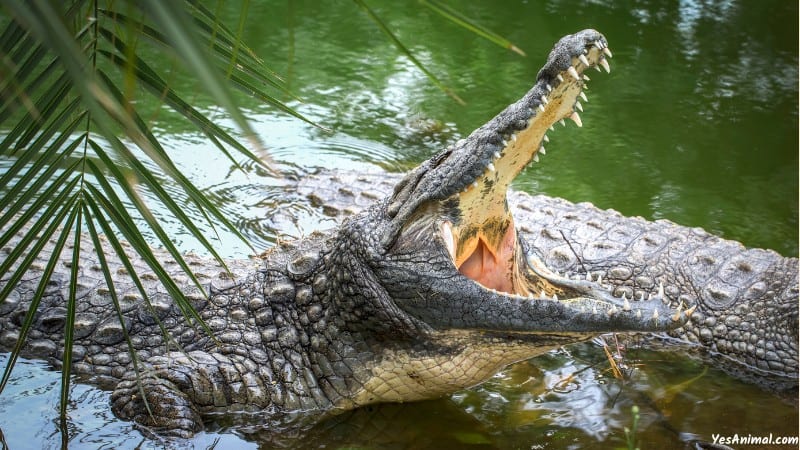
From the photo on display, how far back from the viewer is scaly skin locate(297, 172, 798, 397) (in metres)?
5.12

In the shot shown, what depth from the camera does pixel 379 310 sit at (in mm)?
3850

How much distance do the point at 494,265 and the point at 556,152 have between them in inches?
150

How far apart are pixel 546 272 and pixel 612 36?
7458 mm

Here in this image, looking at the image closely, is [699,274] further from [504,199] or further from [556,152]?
[556,152]

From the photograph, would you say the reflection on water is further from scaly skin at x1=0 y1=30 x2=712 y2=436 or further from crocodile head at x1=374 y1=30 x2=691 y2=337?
crocodile head at x1=374 y1=30 x2=691 y2=337

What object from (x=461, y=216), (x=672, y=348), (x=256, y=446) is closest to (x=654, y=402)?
(x=672, y=348)

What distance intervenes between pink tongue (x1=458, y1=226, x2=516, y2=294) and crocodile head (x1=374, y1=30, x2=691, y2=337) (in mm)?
38

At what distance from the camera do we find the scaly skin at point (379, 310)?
3623 mm

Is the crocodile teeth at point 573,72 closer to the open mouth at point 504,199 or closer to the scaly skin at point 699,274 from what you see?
the open mouth at point 504,199

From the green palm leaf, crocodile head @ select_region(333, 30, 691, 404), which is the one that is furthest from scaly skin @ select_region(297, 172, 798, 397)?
the green palm leaf

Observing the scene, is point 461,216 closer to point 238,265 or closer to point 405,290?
point 405,290

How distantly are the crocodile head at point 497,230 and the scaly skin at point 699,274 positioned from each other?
1.06m

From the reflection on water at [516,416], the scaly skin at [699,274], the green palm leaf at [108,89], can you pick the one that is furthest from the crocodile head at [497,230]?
the green palm leaf at [108,89]

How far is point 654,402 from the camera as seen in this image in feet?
15.0
